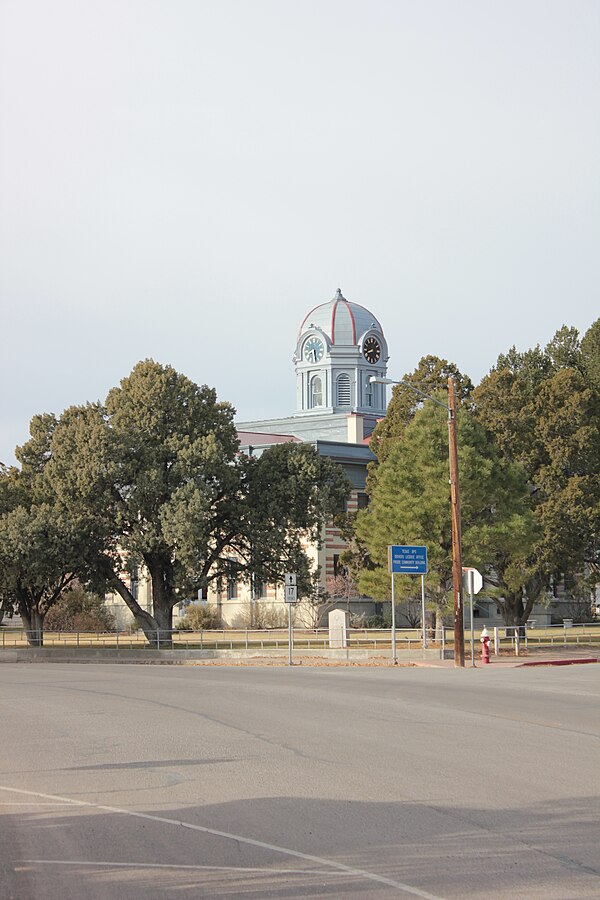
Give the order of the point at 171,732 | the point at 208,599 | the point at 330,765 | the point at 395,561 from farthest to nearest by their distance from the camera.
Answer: the point at 208,599
the point at 395,561
the point at 171,732
the point at 330,765

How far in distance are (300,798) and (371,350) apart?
97.2 m

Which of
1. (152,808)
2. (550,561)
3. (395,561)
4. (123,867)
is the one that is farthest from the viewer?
(550,561)

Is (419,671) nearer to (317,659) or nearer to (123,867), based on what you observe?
(317,659)

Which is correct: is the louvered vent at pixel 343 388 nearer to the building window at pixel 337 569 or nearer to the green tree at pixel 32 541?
the building window at pixel 337 569

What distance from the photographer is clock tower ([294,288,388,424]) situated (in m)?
105

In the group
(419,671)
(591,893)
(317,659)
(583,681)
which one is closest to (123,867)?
(591,893)

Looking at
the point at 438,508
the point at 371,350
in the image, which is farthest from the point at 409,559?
the point at 371,350

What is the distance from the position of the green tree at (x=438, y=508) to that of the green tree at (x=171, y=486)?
577cm

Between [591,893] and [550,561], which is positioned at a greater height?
[550,561]

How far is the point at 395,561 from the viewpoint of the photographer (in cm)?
3731

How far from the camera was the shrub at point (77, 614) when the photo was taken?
6556cm

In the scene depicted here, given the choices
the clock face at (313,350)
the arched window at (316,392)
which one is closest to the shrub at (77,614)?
the arched window at (316,392)

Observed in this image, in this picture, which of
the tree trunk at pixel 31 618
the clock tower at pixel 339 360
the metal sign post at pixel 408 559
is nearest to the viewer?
the metal sign post at pixel 408 559

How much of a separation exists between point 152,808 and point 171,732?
596 centimetres
